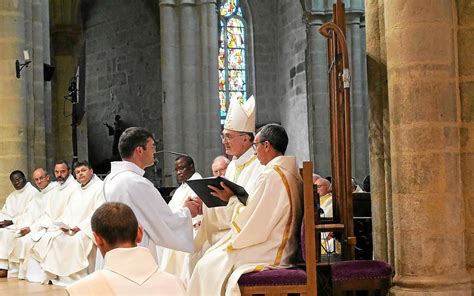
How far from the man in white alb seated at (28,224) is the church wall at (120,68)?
9.74 metres

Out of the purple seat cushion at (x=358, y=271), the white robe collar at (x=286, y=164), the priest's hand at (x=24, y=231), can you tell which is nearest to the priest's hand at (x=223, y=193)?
the white robe collar at (x=286, y=164)

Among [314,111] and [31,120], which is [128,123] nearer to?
[314,111]

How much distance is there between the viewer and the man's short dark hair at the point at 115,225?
3.26 meters

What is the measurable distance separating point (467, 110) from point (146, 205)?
2323 mm

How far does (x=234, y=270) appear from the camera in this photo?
5.81 metres

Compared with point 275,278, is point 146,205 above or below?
above

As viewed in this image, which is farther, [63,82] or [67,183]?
[63,82]

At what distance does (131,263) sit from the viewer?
3166 mm

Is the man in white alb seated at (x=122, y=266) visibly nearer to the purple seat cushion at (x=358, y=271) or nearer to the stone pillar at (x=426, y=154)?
the purple seat cushion at (x=358, y=271)

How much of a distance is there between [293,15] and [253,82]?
216 cm

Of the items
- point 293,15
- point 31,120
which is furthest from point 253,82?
point 31,120

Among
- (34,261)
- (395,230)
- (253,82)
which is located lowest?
(34,261)

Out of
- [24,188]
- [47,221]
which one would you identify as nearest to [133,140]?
[47,221]

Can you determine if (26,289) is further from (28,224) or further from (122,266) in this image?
(122,266)
